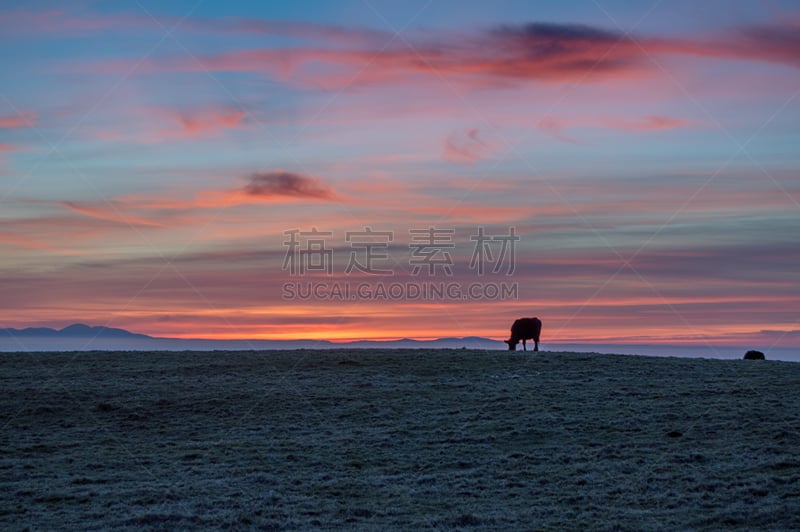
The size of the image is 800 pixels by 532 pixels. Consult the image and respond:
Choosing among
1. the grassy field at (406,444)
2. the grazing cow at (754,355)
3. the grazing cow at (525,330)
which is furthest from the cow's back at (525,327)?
the grazing cow at (754,355)

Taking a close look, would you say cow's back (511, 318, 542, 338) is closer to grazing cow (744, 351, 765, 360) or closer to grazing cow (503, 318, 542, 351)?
grazing cow (503, 318, 542, 351)

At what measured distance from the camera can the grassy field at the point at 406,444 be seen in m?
17.9

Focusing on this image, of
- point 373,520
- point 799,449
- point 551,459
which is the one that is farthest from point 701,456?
point 373,520

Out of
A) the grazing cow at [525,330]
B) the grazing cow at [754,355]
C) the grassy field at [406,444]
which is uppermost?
the grazing cow at [525,330]

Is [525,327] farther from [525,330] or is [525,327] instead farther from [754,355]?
[754,355]

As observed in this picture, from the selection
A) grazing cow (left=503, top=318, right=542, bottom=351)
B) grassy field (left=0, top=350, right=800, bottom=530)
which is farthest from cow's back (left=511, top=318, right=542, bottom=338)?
grassy field (left=0, top=350, right=800, bottom=530)

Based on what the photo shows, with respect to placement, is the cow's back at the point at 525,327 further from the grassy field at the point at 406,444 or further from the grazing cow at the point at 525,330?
the grassy field at the point at 406,444

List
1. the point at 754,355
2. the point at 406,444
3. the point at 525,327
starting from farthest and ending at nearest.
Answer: the point at 525,327 → the point at 754,355 → the point at 406,444

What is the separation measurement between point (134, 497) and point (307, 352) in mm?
23851

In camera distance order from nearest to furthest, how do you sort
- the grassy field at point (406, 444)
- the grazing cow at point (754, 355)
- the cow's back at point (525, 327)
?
the grassy field at point (406, 444)
the grazing cow at point (754, 355)
the cow's back at point (525, 327)

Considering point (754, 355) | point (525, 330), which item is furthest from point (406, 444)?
point (754, 355)

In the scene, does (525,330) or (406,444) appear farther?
(525,330)

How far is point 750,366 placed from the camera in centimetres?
3609

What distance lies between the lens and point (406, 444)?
2444 centimetres
